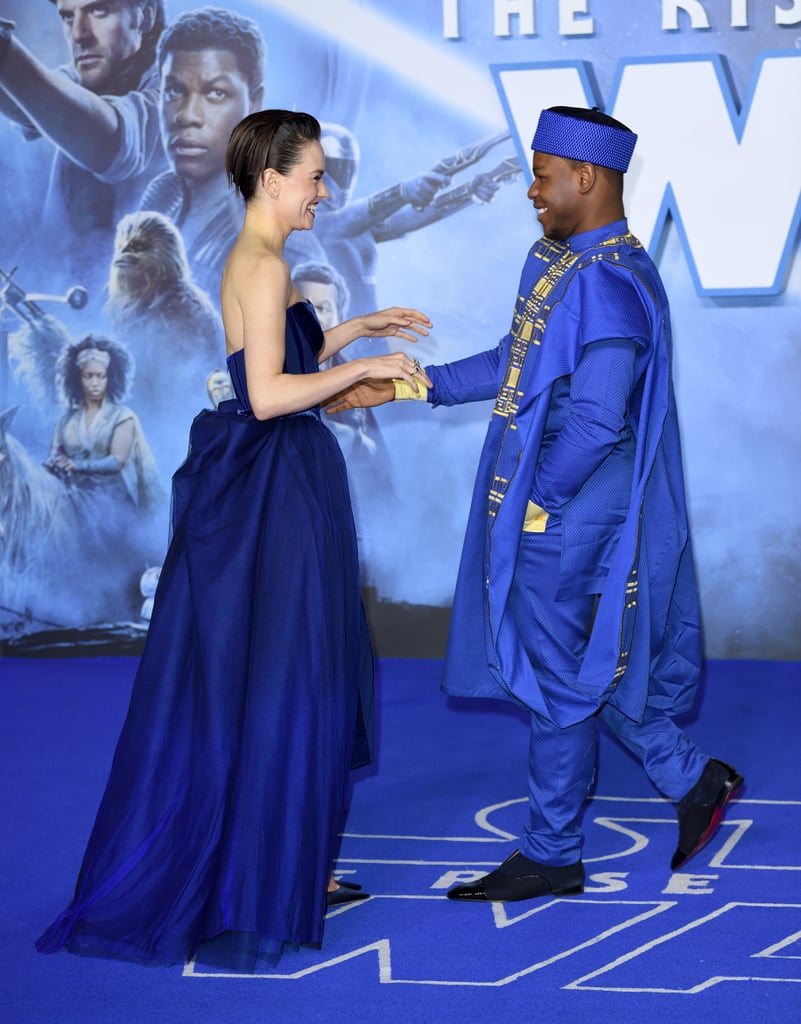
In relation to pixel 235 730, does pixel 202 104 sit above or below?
above

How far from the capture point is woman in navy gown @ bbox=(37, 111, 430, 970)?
2639mm

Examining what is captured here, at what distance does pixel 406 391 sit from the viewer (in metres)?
3.19

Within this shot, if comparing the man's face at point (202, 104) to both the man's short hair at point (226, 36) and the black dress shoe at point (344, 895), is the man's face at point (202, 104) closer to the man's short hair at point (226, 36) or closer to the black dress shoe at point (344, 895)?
the man's short hair at point (226, 36)

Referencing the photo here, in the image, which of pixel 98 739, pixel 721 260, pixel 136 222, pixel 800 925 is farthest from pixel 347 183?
pixel 800 925

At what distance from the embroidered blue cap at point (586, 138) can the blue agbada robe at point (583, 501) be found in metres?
0.14

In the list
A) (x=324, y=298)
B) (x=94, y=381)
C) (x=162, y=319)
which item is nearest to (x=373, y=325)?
(x=324, y=298)

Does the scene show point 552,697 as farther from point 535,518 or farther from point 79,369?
point 79,369

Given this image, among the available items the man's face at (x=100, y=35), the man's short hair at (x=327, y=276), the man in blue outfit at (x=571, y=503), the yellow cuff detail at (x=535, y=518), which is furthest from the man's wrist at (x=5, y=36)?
the yellow cuff detail at (x=535, y=518)

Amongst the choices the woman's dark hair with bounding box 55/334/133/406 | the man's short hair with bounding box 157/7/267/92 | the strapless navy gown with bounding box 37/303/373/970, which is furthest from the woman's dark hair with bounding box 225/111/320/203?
the woman's dark hair with bounding box 55/334/133/406

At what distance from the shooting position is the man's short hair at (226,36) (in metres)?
5.30

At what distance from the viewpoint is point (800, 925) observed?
2.77 meters

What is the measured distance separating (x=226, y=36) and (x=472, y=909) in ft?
12.2

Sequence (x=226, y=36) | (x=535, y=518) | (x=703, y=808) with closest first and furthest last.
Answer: (x=535, y=518) → (x=703, y=808) → (x=226, y=36)

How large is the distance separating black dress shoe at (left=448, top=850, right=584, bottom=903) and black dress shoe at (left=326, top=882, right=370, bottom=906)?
196 millimetres
